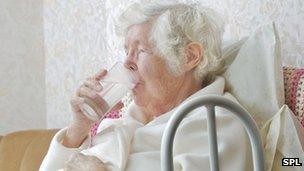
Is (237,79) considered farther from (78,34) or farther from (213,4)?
(78,34)

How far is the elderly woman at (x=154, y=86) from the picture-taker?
45.3 inches

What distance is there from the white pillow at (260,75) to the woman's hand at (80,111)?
33cm

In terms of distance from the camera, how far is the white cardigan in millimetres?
1074

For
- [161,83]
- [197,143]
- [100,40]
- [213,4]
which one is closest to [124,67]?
[161,83]

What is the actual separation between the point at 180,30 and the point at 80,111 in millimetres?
312

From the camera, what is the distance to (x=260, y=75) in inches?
47.7

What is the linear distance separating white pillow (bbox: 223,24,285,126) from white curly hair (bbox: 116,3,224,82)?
63 mm

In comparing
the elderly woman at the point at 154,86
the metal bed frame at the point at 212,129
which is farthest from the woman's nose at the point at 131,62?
the metal bed frame at the point at 212,129

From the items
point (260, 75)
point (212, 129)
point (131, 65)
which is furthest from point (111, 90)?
point (212, 129)

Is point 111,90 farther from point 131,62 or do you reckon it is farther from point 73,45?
point 73,45

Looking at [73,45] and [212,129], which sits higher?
[212,129]

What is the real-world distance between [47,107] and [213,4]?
978mm

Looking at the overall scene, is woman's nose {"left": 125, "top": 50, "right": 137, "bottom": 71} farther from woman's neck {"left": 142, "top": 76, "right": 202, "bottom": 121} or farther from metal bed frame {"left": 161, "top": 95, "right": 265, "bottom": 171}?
metal bed frame {"left": 161, "top": 95, "right": 265, "bottom": 171}

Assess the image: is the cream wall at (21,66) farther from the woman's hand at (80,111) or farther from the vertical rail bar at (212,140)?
the vertical rail bar at (212,140)
